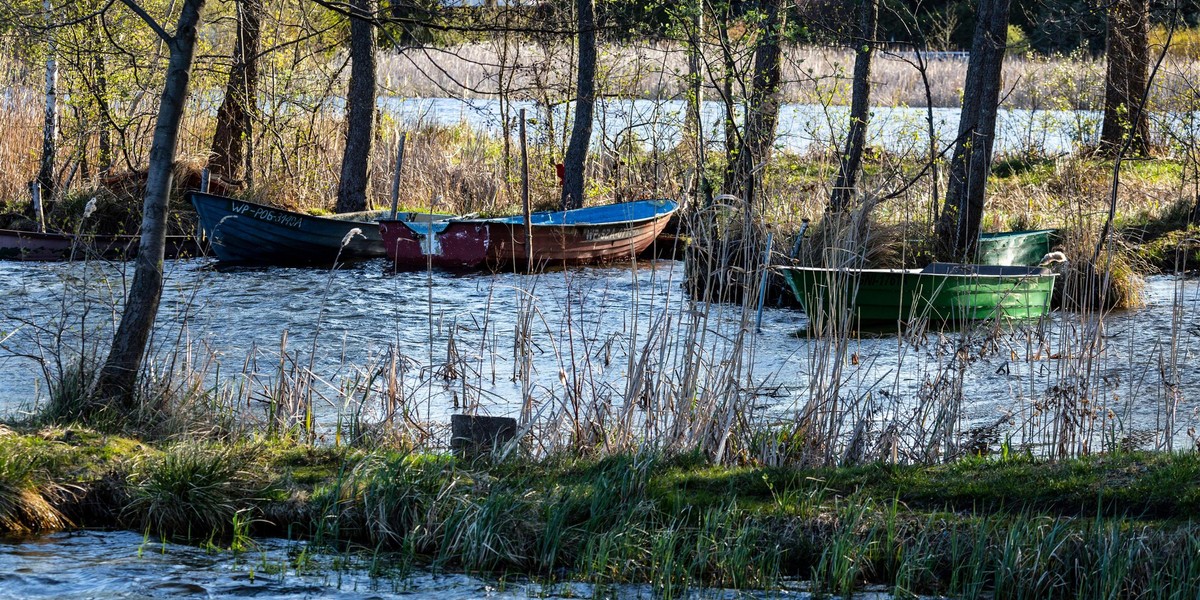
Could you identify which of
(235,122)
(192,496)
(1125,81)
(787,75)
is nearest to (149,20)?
(192,496)

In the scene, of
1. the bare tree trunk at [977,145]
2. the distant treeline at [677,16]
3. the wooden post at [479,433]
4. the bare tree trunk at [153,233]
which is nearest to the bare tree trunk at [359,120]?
the distant treeline at [677,16]

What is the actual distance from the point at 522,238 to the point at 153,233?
10.2 meters

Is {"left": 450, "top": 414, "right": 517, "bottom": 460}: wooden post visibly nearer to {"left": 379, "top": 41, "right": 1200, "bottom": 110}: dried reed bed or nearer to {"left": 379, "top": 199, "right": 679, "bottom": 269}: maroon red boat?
{"left": 379, "top": 41, "right": 1200, "bottom": 110}: dried reed bed

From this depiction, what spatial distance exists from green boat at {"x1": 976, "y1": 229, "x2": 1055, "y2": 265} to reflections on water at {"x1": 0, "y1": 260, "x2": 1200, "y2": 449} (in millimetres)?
1379

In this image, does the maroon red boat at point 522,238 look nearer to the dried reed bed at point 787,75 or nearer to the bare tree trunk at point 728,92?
the bare tree trunk at point 728,92

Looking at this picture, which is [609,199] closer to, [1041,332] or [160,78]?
[160,78]

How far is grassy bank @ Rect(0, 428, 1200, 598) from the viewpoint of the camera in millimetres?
5070

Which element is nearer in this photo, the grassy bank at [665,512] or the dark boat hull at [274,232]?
the grassy bank at [665,512]

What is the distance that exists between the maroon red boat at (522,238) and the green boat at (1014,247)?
4.03 m

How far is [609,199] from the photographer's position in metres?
19.8

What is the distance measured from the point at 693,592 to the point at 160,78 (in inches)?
604

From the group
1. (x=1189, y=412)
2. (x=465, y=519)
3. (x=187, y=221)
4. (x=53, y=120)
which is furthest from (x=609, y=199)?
(x=465, y=519)

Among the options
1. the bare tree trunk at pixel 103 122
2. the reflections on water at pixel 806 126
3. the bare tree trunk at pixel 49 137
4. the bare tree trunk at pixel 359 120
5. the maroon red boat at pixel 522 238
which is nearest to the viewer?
the maroon red boat at pixel 522 238

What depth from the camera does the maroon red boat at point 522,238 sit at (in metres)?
16.2
